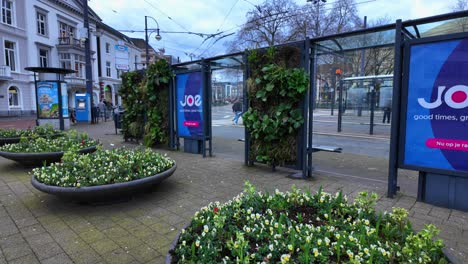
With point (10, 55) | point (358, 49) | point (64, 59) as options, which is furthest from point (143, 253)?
point (64, 59)

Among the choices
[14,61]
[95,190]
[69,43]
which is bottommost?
[95,190]

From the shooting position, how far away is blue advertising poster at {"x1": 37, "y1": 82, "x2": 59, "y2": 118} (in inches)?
478

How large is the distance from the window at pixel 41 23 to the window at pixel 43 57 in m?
1.70

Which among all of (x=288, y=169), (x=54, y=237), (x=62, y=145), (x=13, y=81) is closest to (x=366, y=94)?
(x=288, y=169)

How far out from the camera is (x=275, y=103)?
5316 millimetres

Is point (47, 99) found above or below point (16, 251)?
above

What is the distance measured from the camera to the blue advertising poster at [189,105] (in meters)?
6.97

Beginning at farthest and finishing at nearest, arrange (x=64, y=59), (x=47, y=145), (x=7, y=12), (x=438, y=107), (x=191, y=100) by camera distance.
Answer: (x=64, y=59)
(x=7, y=12)
(x=191, y=100)
(x=47, y=145)
(x=438, y=107)

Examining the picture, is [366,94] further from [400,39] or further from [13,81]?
[13,81]

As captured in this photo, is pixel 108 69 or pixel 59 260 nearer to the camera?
pixel 59 260

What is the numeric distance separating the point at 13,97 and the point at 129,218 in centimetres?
2942

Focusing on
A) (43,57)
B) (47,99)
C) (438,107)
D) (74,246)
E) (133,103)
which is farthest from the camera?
(43,57)

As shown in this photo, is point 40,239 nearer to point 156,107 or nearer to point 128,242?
point 128,242

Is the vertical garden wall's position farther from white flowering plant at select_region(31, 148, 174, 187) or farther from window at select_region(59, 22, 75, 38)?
window at select_region(59, 22, 75, 38)
